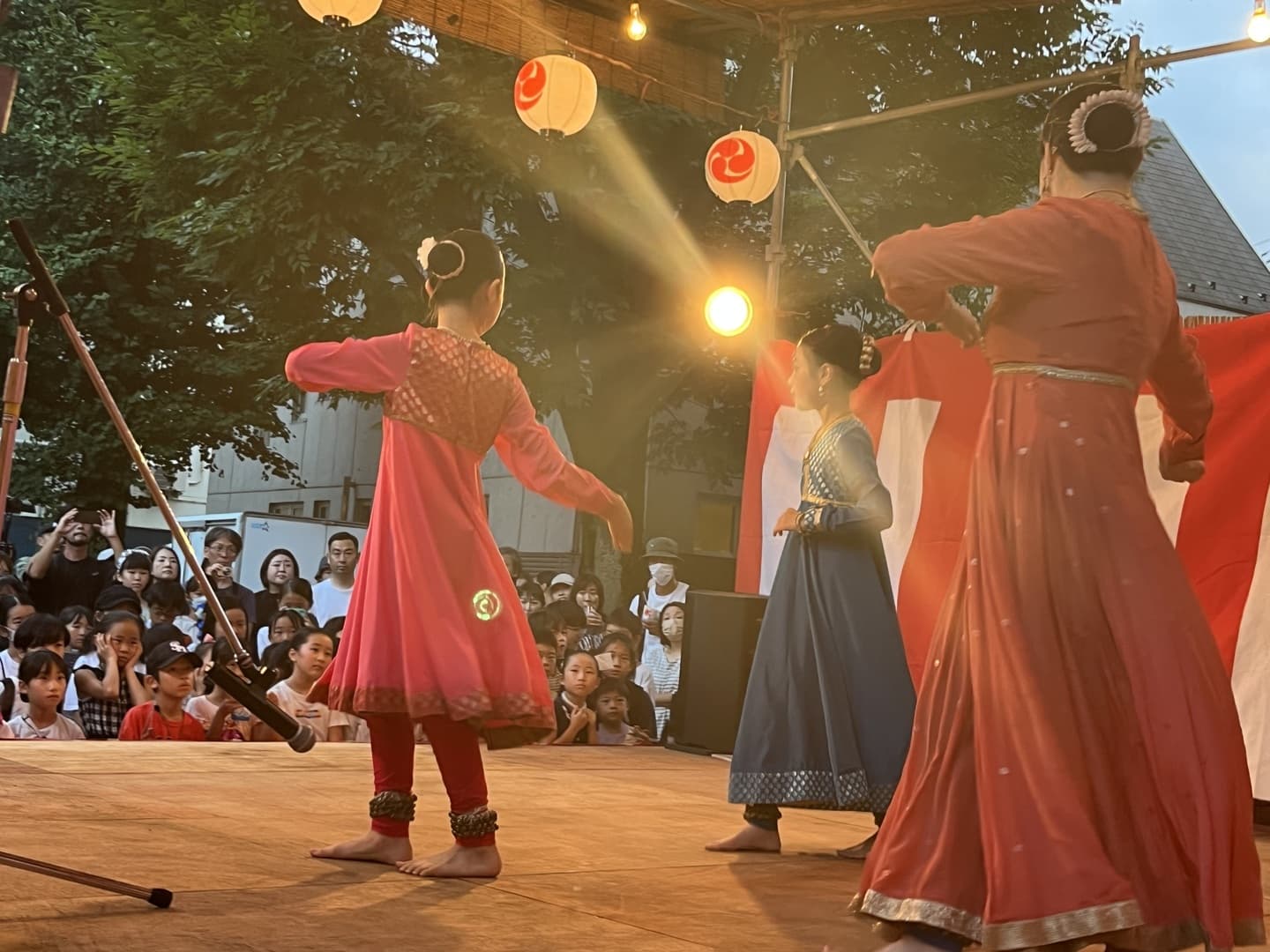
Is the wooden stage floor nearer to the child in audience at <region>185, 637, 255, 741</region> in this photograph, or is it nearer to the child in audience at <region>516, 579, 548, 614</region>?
the child in audience at <region>185, 637, 255, 741</region>

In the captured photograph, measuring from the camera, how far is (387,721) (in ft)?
11.8

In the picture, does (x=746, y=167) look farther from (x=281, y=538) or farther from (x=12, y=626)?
Result: (x=281, y=538)

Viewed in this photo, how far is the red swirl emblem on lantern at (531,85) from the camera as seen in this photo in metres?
8.08

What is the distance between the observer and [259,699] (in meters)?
3.44

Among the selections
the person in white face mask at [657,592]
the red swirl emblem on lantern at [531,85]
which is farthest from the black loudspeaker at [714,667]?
the red swirl emblem on lantern at [531,85]

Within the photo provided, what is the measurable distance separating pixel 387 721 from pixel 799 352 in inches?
65.5

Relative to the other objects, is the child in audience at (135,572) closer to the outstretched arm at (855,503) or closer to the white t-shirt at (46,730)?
the white t-shirt at (46,730)

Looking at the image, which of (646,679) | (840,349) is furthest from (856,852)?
(646,679)

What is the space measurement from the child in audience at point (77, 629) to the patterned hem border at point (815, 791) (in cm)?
410

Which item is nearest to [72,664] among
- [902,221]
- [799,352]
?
[799,352]

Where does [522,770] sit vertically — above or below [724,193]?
below

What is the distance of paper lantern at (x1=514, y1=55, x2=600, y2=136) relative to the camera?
26.2 ft

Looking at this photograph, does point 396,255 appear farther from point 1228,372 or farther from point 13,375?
point 13,375

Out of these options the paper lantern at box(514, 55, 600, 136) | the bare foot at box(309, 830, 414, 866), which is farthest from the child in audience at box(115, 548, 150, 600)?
the bare foot at box(309, 830, 414, 866)
